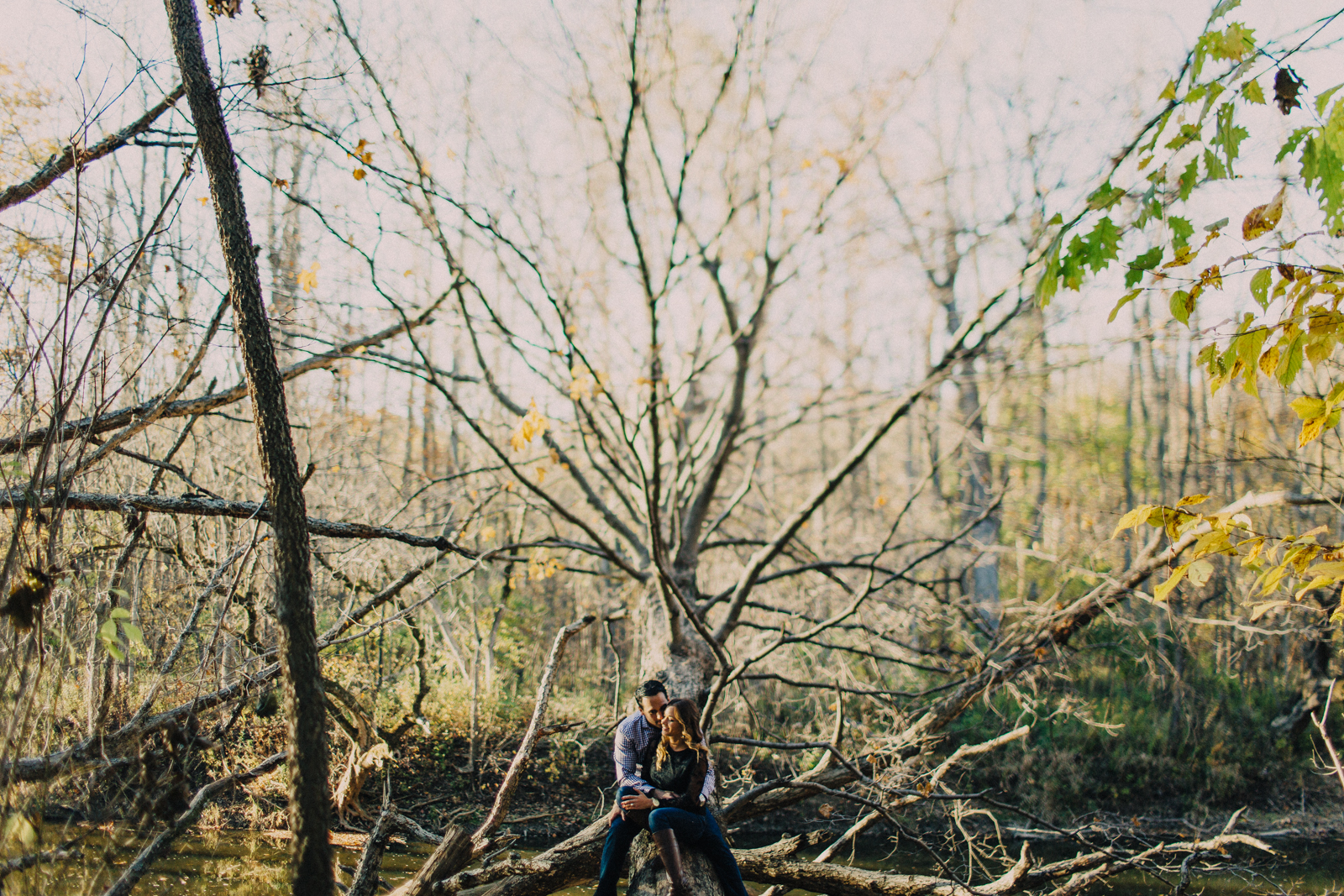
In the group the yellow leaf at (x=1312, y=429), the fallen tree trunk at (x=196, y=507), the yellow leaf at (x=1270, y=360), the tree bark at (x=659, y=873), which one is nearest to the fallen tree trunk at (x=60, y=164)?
the fallen tree trunk at (x=196, y=507)

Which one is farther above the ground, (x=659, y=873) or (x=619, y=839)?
(x=619, y=839)

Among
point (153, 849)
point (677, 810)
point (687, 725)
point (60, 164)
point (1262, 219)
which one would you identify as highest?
point (60, 164)

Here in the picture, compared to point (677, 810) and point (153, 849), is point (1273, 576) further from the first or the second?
point (153, 849)

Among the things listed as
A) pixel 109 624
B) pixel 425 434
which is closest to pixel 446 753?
pixel 425 434

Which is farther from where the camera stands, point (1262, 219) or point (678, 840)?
point (678, 840)

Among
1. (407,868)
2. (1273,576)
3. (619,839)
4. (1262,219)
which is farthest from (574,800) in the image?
(1262,219)

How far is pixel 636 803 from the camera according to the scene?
13.8ft

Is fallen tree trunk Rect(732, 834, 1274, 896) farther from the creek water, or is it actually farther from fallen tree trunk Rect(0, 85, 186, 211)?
fallen tree trunk Rect(0, 85, 186, 211)

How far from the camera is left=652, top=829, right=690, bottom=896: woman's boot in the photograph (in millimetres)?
3852

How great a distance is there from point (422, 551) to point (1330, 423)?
9174mm

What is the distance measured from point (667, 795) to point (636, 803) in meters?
0.19

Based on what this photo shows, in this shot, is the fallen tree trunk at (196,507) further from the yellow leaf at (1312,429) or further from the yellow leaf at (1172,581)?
the yellow leaf at (1312,429)

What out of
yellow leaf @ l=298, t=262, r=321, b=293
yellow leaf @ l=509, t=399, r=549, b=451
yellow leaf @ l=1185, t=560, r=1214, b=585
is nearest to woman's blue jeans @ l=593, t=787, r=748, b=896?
yellow leaf @ l=509, t=399, r=549, b=451

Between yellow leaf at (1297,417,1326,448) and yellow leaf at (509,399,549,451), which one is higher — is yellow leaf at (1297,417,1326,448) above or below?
below
